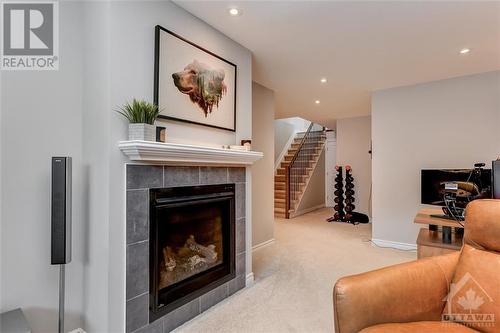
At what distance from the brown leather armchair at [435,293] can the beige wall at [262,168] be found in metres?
A: 2.71

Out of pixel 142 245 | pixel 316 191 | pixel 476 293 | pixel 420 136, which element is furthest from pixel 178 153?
pixel 316 191

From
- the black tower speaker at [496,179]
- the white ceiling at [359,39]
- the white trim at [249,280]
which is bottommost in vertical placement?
the white trim at [249,280]

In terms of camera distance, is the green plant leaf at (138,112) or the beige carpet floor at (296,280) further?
the beige carpet floor at (296,280)

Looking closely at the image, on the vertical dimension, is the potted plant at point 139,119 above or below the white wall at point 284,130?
below

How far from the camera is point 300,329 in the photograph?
1.98 meters

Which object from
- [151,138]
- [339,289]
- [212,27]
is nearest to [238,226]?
[151,138]

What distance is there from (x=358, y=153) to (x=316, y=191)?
1.82 m

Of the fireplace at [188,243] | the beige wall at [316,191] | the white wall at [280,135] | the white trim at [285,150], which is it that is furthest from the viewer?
the white wall at [280,135]

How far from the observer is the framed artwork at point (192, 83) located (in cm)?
196

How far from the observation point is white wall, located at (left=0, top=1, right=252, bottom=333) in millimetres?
1597

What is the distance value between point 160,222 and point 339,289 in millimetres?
1268

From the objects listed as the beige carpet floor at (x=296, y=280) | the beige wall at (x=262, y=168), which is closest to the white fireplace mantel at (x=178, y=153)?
the beige carpet floor at (x=296, y=280)

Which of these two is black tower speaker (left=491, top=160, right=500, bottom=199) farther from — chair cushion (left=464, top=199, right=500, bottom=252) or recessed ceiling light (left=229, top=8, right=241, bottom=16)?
recessed ceiling light (left=229, top=8, right=241, bottom=16)

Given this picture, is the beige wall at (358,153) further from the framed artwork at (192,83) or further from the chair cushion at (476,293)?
the chair cushion at (476,293)
